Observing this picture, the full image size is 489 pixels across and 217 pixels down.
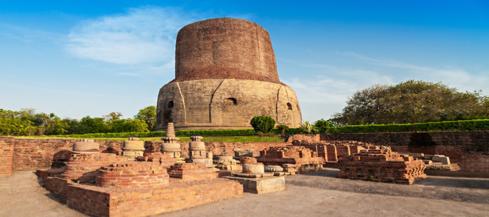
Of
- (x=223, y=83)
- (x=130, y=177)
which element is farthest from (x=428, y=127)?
(x=130, y=177)

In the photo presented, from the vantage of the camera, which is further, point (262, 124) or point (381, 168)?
point (262, 124)

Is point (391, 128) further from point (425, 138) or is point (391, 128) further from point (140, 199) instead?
point (140, 199)

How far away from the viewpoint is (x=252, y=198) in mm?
5012

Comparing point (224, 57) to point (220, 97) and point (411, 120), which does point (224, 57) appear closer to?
point (220, 97)

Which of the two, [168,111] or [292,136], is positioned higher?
[168,111]

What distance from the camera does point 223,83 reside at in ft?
78.2

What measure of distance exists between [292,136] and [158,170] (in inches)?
527

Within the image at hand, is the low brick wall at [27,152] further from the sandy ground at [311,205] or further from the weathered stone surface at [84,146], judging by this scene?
the sandy ground at [311,205]

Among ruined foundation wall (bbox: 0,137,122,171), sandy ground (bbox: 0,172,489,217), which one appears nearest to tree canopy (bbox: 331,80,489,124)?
sandy ground (bbox: 0,172,489,217)

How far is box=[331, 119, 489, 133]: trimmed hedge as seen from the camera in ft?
44.8

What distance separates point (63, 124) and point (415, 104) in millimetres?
42162

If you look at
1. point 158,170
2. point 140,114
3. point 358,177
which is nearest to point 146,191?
point 158,170

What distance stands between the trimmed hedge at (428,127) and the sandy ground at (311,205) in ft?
32.8

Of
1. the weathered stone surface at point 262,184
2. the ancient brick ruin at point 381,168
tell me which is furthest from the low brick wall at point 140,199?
the ancient brick ruin at point 381,168
